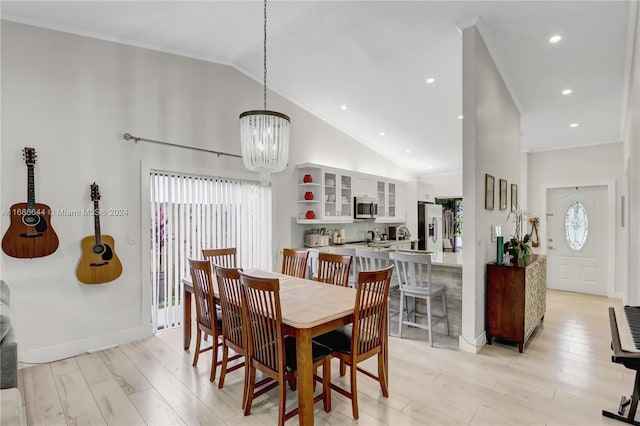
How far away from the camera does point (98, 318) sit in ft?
11.1

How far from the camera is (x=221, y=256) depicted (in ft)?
12.3

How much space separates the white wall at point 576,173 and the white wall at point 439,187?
1.59m

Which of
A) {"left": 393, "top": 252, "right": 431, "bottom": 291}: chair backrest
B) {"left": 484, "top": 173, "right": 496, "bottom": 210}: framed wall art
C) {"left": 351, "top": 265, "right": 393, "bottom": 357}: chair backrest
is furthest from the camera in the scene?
{"left": 484, "top": 173, "right": 496, "bottom": 210}: framed wall art

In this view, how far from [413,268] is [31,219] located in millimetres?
3782

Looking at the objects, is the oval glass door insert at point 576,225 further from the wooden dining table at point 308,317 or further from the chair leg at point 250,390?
the chair leg at point 250,390

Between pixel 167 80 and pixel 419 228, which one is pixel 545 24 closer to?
pixel 167 80

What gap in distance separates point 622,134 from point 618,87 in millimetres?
1826

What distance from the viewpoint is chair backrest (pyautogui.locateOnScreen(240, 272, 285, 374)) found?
194 cm

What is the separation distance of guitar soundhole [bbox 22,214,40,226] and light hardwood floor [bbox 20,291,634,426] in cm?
135

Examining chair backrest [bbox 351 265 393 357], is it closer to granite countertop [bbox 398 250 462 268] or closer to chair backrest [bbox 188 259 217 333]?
chair backrest [bbox 188 259 217 333]

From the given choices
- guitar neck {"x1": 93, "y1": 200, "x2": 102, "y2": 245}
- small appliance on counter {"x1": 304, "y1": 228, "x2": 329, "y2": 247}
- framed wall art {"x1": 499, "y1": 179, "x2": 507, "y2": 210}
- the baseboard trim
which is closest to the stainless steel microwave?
small appliance on counter {"x1": 304, "y1": 228, "x2": 329, "y2": 247}

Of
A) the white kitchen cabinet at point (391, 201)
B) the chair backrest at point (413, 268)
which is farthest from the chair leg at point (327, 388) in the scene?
the white kitchen cabinet at point (391, 201)

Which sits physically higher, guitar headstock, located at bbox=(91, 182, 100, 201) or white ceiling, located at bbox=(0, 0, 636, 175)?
white ceiling, located at bbox=(0, 0, 636, 175)

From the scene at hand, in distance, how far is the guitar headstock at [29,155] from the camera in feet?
9.63
